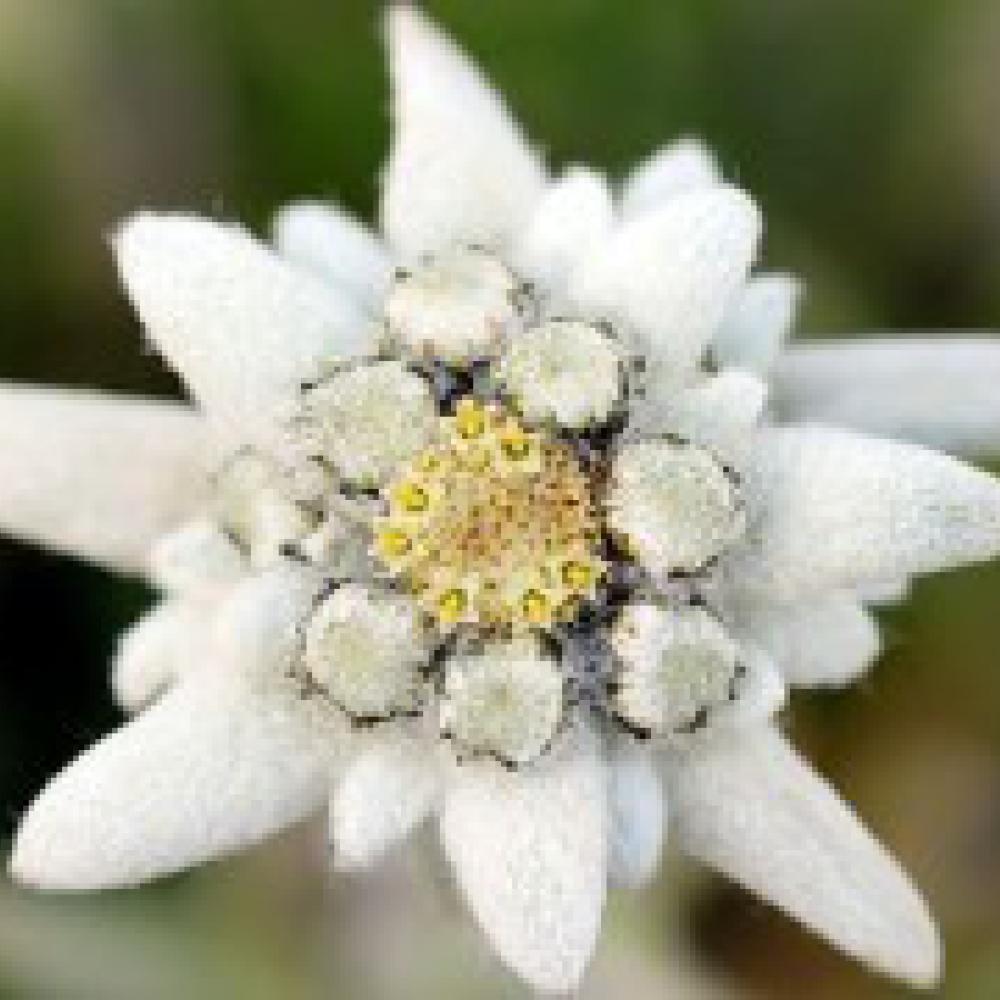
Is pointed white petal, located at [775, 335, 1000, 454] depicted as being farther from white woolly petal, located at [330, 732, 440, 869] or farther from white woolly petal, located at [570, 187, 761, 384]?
white woolly petal, located at [330, 732, 440, 869]

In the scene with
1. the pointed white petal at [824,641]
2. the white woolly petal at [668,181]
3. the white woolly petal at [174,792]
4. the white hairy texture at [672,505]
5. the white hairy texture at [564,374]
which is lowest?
the white woolly petal at [174,792]

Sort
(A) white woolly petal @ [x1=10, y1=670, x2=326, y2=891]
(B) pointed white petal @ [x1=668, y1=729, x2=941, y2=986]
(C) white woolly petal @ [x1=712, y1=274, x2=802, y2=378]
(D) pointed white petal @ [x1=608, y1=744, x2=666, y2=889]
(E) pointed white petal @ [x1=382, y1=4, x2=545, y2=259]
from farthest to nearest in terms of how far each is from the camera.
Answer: (E) pointed white petal @ [x1=382, y1=4, x2=545, y2=259]
(C) white woolly petal @ [x1=712, y1=274, x2=802, y2=378]
(B) pointed white petal @ [x1=668, y1=729, x2=941, y2=986]
(D) pointed white petal @ [x1=608, y1=744, x2=666, y2=889]
(A) white woolly petal @ [x1=10, y1=670, x2=326, y2=891]

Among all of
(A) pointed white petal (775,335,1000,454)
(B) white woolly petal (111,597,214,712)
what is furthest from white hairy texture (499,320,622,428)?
(A) pointed white petal (775,335,1000,454)

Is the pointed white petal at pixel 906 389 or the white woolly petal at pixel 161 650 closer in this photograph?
the white woolly petal at pixel 161 650

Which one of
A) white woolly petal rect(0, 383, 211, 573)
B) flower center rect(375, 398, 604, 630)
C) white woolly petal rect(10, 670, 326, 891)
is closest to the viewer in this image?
flower center rect(375, 398, 604, 630)

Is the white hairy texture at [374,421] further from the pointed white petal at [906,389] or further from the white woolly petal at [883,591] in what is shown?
the pointed white petal at [906,389]

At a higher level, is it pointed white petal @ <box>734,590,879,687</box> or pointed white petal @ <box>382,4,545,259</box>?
pointed white petal @ <box>382,4,545,259</box>

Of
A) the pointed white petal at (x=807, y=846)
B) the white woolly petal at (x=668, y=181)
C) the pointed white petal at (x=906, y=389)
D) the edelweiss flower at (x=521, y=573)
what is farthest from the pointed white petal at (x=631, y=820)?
the white woolly petal at (x=668, y=181)
